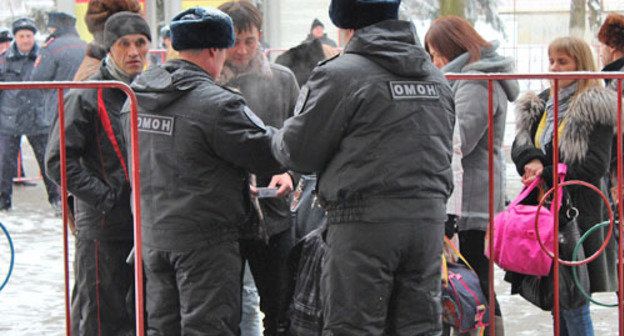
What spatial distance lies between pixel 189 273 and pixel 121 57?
1.18 meters

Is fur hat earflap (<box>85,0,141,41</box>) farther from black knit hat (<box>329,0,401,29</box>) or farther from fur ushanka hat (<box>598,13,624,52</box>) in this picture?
fur ushanka hat (<box>598,13,624,52</box>)

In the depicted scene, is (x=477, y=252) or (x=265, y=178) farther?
(x=477, y=252)

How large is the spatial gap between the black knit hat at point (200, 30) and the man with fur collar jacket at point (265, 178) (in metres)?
0.61

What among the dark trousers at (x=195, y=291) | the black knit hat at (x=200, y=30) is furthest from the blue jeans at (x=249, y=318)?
the black knit hat at (x=200, y=30)

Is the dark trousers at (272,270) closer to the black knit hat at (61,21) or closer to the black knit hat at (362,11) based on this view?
the black knit hat at (362,11)

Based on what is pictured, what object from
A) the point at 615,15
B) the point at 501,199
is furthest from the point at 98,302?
the point at 615,15

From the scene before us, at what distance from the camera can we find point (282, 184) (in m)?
3.97

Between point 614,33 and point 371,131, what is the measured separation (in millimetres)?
2674

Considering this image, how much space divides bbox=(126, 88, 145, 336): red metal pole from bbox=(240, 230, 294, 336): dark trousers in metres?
0.54

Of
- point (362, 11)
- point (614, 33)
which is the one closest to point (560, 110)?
point (614, 33)

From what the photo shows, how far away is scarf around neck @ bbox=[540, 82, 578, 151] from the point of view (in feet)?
14.5

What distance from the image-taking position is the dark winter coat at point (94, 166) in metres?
3.99

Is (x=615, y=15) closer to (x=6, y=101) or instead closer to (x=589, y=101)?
(x=589, y=101)

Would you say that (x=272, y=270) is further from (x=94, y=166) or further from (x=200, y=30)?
(x=200, y=30)
